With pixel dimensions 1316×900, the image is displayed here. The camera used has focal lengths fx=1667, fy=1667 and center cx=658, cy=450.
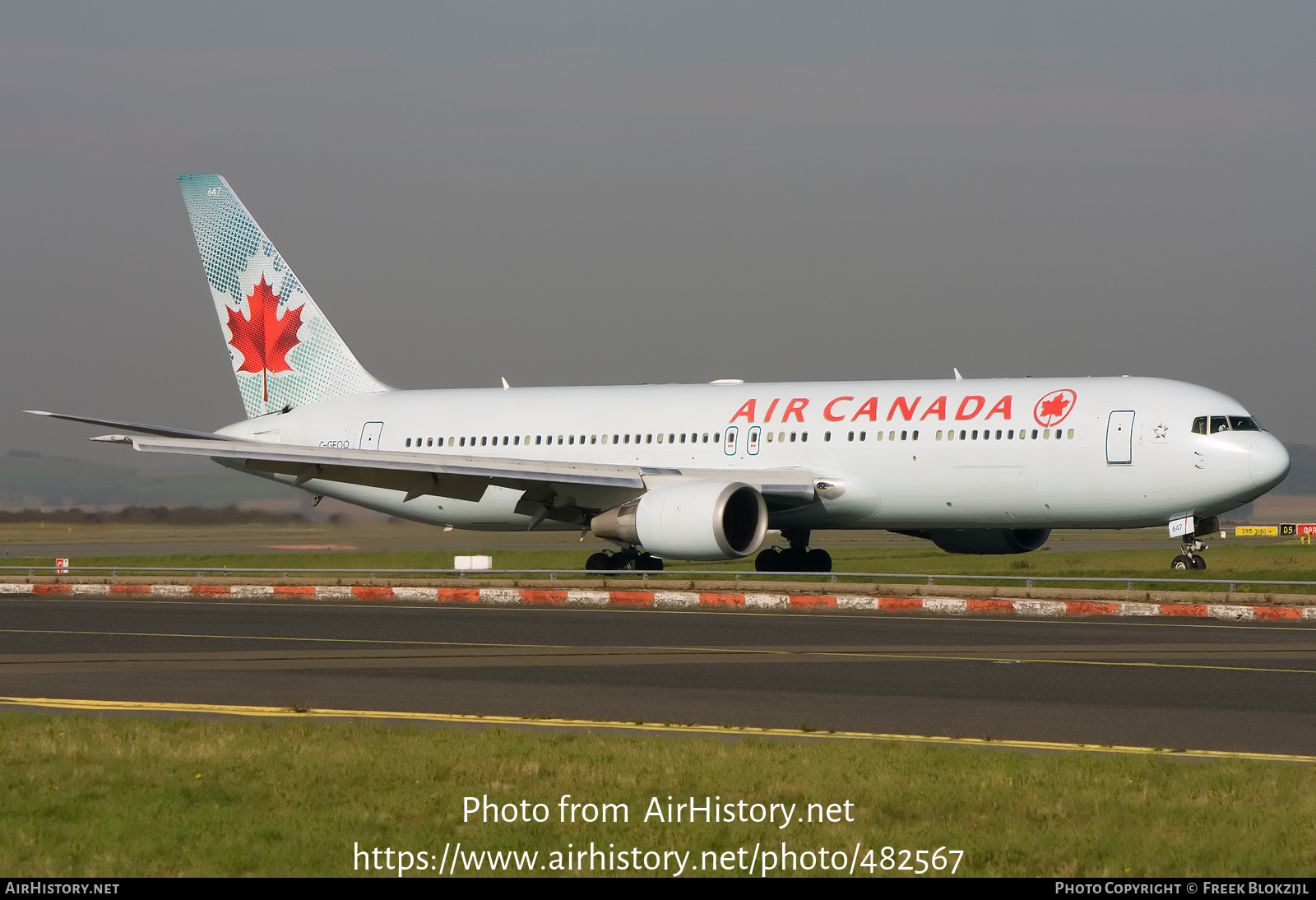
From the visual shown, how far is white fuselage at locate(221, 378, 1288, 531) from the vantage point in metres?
28.0

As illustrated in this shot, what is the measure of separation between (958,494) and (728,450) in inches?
187

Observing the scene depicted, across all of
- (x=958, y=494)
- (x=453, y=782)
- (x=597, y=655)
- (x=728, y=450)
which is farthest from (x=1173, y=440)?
(x=453, y=782)

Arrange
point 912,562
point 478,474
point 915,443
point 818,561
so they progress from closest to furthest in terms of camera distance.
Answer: point 915,443 < point 478,474 < point 818,561 < point 912,562

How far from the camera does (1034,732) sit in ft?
37.3

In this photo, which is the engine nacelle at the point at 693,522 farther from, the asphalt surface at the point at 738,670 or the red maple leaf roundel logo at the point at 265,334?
the red maple leaf roundel logo at the point at 265,334

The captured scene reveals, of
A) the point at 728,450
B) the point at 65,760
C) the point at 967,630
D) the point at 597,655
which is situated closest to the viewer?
the point at 65,760

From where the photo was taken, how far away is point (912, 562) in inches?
1469

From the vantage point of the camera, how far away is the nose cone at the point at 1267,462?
2750cm

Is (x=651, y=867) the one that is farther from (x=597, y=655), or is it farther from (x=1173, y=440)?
(x=1173, y=440)

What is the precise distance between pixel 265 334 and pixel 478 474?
11.1m

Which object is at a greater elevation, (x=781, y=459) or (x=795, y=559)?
(x=781, y=459)

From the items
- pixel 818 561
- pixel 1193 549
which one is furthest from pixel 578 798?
pixel 818 561

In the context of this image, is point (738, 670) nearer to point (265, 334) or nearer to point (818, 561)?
point (818, 561)
